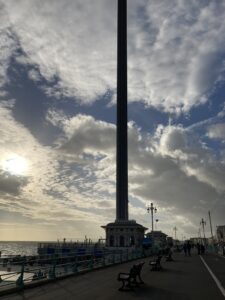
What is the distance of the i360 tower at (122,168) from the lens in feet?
398

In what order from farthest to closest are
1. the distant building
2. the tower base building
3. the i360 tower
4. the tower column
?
1. the tower column
2. the i360 tower
3. the tower base building
4. the distant building

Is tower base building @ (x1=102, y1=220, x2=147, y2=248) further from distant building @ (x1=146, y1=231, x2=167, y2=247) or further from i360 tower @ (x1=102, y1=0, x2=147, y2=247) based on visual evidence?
distant building @ (x1=146, y1=231, x2=167, y2=247)

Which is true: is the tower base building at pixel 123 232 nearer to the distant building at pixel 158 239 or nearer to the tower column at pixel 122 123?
the tower column at pixel 122 123

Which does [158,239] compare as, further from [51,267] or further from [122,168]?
[51,267]

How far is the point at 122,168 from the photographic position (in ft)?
411

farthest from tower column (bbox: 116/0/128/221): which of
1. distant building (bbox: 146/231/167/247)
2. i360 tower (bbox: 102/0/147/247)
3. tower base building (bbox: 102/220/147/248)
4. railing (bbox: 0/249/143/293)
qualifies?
railing (bbox: 0/249/143/293)

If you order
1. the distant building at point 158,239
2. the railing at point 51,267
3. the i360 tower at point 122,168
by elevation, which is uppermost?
the i360 tower at point 122,168

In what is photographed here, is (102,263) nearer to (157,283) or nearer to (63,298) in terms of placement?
(157,283)

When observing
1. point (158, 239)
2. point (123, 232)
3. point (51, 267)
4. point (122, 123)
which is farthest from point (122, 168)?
point (51, 267)

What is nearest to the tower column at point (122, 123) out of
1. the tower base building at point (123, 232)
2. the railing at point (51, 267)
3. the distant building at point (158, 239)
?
the tower base building at point (123, 232)

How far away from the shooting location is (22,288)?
14234 mm

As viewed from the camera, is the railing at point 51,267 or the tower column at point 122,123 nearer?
the railing at point 51,267

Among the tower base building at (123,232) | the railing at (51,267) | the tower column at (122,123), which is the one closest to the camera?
the railing at (51,267)

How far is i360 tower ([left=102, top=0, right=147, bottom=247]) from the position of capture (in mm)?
121188
